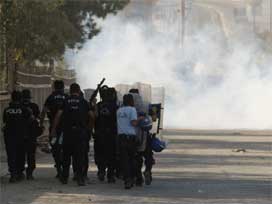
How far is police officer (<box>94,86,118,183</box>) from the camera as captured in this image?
15.9 meters

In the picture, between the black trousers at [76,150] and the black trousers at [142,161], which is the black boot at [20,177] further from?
the black trousers at [142,161]

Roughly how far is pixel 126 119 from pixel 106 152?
1.16 m

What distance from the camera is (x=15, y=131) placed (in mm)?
16109

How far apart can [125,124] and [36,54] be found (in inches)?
489

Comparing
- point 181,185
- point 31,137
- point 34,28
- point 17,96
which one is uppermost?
point 34,28

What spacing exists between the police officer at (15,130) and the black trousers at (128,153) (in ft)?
6.23

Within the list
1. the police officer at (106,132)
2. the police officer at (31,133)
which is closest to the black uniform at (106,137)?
the police officer at (106,132)

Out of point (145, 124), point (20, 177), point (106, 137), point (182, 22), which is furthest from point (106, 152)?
point (182, 22)

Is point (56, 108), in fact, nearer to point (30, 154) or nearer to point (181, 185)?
point (30, 154)

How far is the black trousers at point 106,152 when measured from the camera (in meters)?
16.1

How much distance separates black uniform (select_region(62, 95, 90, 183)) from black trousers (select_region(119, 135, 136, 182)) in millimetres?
679

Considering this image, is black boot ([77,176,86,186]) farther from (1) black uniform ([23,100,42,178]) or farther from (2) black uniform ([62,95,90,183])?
(1) black uniform ([23,100,42,178])

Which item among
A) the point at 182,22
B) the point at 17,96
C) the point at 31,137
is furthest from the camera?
the point at 182,22

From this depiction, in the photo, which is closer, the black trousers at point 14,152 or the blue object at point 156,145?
the blue object at point 156,145
